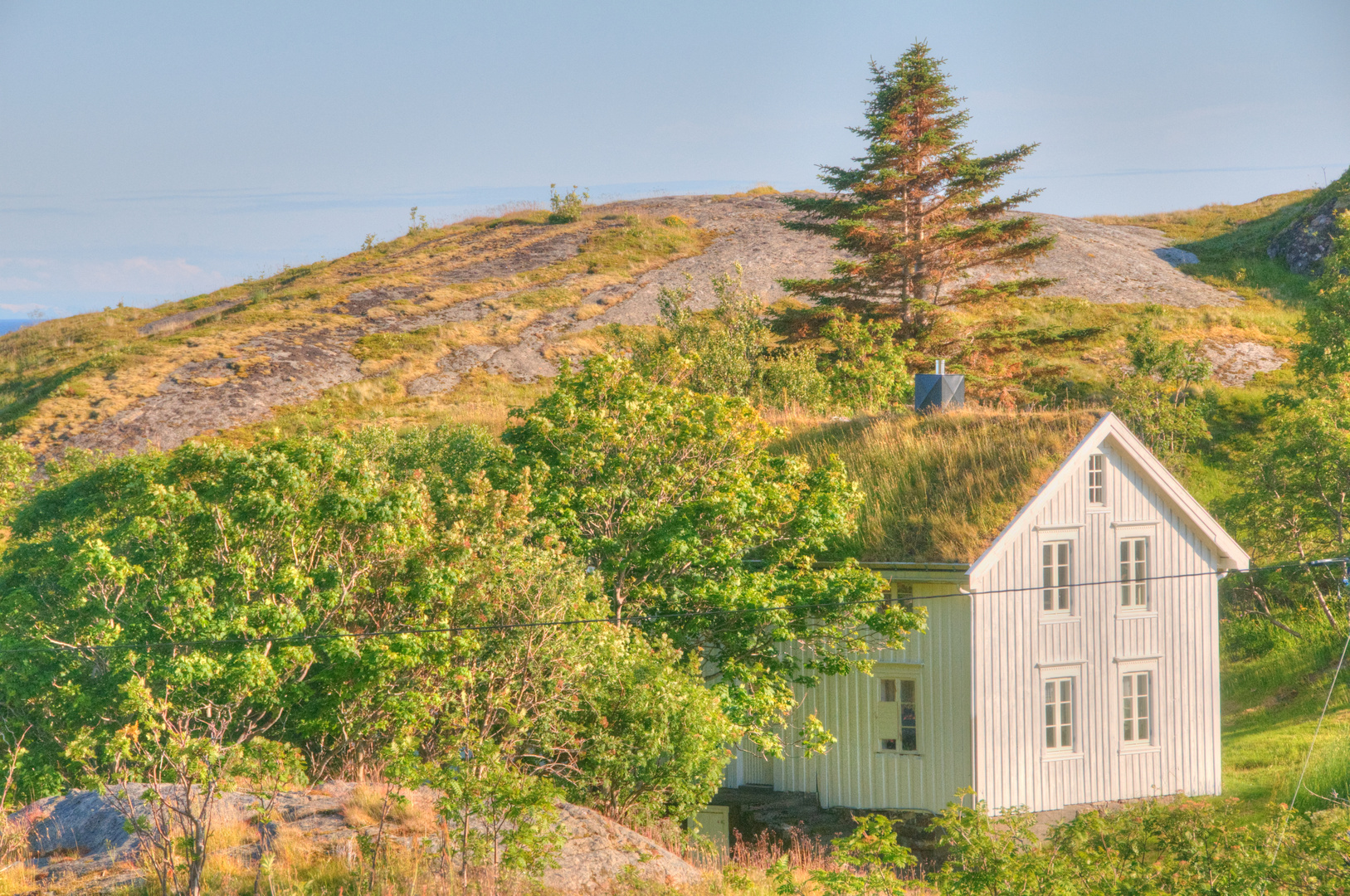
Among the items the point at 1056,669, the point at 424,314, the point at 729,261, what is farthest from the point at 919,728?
the point at 729,261

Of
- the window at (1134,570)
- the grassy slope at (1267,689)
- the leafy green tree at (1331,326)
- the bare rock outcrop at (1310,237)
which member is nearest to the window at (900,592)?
the window at (1134,570)

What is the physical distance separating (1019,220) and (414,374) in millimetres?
30612

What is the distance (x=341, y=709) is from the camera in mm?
14680

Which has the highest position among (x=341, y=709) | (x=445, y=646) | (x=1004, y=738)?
(x=445, y=646)

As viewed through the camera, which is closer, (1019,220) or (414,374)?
(1019,220)

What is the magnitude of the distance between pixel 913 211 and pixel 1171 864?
38.6 metres

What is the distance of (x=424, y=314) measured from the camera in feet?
212

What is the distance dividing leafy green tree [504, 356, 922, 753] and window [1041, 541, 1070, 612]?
13.2 feet

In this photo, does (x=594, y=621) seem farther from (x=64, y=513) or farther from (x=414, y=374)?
(x=414, y=374)

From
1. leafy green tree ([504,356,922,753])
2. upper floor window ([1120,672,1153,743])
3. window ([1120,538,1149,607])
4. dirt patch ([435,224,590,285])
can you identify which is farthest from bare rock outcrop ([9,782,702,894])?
dirt patch ([435,224,590,285])

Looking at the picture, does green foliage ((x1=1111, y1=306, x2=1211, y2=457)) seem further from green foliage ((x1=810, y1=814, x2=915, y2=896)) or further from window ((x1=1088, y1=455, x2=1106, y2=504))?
green foliage ((x1=810, y1=814, x2=915, y2=896))

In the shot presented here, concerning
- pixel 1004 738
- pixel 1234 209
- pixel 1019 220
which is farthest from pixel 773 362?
pixel 1234 209

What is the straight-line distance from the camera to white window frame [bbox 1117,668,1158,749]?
22625 mm

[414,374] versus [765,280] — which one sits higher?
[765,280]
